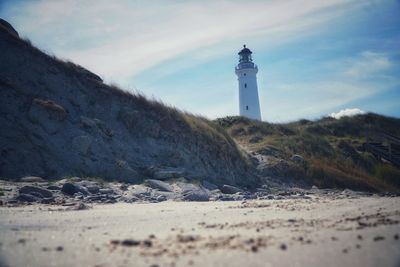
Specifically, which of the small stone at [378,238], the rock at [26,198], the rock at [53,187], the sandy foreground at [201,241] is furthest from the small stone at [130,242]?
the rock at [53,187]

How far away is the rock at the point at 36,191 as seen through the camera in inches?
312

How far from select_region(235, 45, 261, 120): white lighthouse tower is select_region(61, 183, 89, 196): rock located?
3194cm

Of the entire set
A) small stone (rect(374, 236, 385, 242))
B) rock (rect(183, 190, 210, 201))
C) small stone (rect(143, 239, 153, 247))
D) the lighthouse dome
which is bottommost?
small stone (rect(374, 236, 385, 242))

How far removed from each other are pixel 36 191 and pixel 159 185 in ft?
11.9

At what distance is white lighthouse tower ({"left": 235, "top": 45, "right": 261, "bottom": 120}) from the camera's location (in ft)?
131

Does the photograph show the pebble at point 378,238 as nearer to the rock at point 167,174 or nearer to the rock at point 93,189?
the rock at point 93,189

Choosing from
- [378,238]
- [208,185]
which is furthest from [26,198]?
[208,185]

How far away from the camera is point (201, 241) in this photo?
3613mm

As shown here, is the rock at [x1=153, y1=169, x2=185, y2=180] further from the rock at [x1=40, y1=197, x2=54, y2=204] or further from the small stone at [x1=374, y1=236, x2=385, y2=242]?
the small stone at [x1=374, y1=236, x2=385, y2=242]

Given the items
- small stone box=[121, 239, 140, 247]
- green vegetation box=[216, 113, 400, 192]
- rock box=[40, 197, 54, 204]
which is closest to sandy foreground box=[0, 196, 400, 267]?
small stone box=[121, 239, 140, 247]

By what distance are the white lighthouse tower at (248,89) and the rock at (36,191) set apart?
107 feet

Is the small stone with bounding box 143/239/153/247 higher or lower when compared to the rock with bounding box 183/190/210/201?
lower

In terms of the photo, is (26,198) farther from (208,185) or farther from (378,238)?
(208,185)

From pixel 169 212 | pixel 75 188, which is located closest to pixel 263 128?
pixel 75 188
